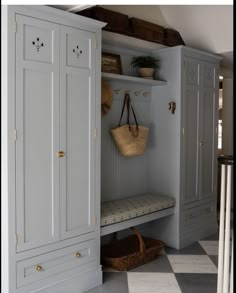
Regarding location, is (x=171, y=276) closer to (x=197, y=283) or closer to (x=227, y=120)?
(x=197, y=283)

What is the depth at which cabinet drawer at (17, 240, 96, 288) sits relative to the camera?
263cm

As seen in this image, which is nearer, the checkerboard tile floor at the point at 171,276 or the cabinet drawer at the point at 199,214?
the checkerboard tile floor at the point at 171,276

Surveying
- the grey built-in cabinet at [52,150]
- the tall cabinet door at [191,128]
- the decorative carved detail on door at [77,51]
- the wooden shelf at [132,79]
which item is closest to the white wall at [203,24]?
the tall cabinet door at [191,128]

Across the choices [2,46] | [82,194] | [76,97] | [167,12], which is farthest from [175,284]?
[167,12]

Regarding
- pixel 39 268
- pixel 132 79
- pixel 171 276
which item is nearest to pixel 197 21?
pixel 132 79

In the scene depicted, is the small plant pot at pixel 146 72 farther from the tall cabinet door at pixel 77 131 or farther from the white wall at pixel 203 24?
the tall cabinet door at pixel 77 131

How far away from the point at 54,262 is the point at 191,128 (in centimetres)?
225

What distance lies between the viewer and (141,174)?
430 cm

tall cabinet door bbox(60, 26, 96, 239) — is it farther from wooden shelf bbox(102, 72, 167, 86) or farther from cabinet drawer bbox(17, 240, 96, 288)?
wooden shelf bbox(102, 72, 167, 86)

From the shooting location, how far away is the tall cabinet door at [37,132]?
2562 mm

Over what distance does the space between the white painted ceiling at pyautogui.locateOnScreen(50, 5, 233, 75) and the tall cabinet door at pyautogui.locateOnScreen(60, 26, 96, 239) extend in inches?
47.4

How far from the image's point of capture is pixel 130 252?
3.71 metres

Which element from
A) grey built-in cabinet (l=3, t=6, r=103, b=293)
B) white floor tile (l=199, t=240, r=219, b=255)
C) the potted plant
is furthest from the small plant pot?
white floor tile (l=199, t=240, r=219, b=255)

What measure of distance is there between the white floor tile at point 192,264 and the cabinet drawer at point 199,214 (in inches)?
18.1
